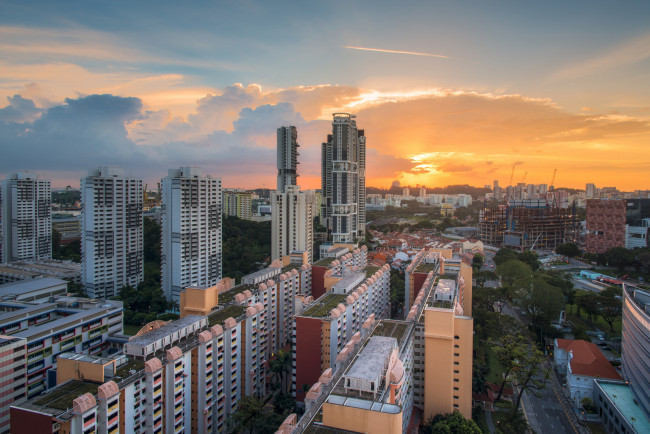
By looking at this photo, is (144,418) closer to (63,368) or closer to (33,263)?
(63,368)

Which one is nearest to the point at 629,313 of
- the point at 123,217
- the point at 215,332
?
the point at 215,332

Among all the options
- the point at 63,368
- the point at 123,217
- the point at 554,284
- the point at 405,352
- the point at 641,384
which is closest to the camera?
the point at 63,368

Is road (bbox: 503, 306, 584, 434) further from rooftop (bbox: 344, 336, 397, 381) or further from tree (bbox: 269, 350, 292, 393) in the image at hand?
tree (bbox: 269, 350, 292, 393)

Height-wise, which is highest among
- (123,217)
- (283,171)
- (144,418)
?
(283,171)

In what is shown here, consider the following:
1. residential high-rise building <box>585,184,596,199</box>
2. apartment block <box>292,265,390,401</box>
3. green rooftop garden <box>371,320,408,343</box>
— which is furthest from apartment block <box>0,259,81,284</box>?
residential high-rise building <box>585,184,596,199</box>

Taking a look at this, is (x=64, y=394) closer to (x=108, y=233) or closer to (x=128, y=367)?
(x=128, y=367)

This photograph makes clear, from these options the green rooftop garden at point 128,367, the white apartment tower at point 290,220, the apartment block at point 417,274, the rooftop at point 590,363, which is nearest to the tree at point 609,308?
the rooftop at point 590,363
